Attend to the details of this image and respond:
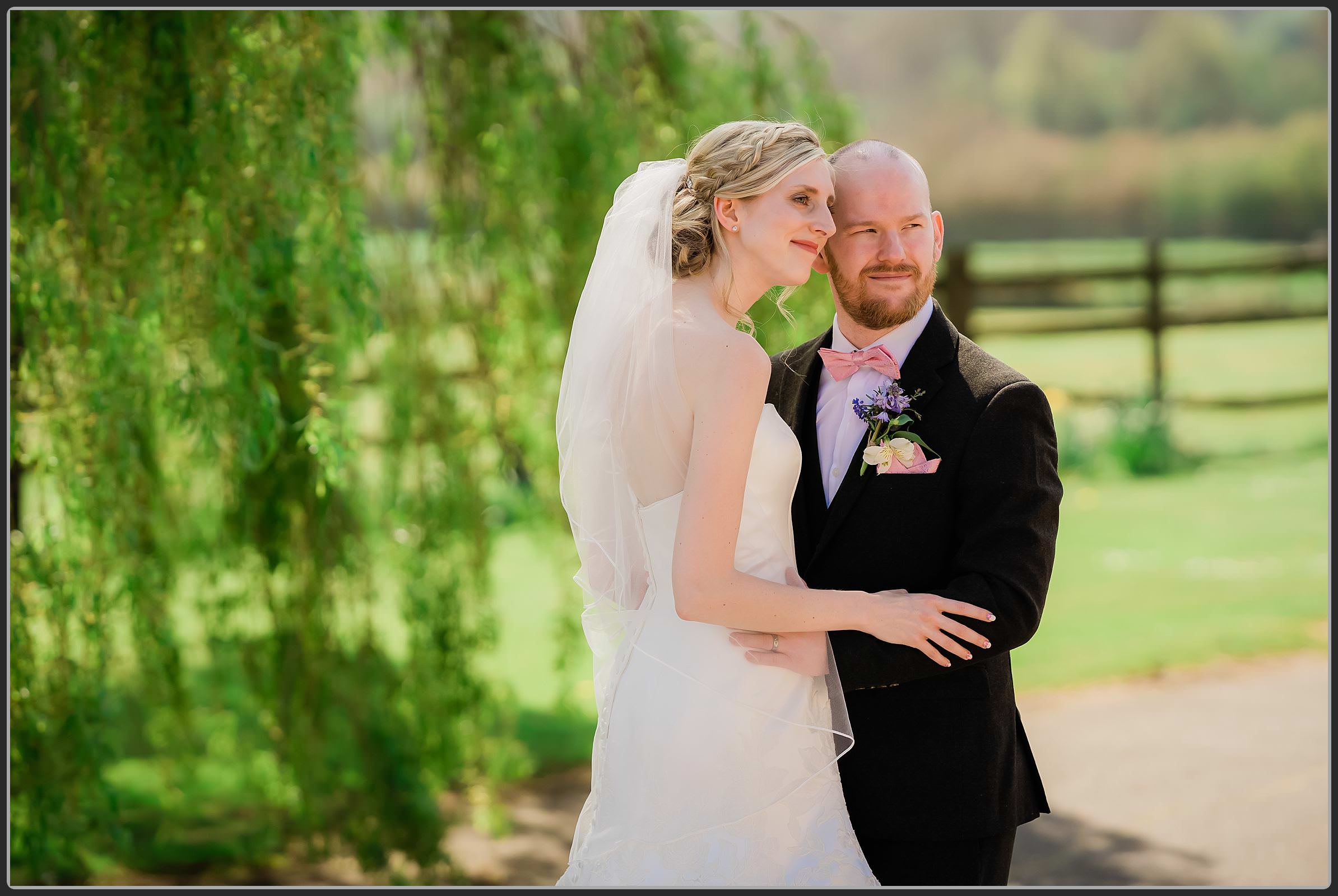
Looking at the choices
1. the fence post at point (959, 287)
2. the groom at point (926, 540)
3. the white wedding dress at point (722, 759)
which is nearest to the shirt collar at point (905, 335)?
the groom at point (926, 540)

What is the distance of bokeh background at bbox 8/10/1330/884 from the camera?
3.30 metres

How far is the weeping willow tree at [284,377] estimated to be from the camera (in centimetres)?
328

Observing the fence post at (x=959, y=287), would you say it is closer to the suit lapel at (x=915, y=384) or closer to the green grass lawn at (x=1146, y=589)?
the green grass lawn at (x=1146, y=589)

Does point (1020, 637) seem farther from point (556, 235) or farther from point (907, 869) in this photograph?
point (556, 235)

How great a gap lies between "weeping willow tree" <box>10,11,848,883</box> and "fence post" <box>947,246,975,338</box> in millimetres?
7930

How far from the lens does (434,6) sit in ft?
13.9

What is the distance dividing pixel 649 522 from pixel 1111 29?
55.9ft

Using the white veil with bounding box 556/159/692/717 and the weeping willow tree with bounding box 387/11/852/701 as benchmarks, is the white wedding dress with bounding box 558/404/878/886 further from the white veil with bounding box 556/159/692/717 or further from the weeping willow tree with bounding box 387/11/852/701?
the weeping willow tree with bounding box 387/11/852/701

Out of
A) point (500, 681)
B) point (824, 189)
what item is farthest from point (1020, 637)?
point (500, 681)

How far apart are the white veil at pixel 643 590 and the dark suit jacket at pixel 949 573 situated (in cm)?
12

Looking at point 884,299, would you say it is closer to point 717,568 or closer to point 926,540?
point 926,540

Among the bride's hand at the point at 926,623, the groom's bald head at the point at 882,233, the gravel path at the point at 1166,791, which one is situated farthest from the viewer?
the gravel path at the point at 1166,791

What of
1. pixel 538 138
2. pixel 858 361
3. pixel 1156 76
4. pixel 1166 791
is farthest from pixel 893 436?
pixel 1156 76

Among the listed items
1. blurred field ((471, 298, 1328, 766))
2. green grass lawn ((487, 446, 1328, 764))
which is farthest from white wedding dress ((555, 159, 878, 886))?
green grass lawn ((487, 446, 1328, 764))
